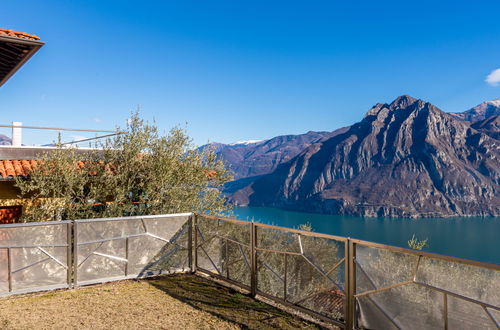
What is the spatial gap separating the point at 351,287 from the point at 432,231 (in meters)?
157

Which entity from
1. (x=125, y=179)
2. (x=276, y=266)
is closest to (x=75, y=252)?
(x=276, y=266)

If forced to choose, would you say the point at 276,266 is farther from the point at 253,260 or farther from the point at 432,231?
the point at 432,231

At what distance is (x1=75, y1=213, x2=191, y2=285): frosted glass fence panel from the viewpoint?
25.4 ft

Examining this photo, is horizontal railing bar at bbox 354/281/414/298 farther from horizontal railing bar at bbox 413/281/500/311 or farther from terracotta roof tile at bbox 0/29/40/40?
terracotta roof tile at bbox 0/29/40/40

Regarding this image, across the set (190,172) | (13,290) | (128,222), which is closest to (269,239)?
(128,222)

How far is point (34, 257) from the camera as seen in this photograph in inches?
281

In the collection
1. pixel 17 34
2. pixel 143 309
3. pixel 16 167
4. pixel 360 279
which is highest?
pixel 17 34

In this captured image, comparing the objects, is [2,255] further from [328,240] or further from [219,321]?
[328,240]

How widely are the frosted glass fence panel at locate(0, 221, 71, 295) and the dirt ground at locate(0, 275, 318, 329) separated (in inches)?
9.7

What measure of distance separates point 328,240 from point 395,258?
1.18 meters

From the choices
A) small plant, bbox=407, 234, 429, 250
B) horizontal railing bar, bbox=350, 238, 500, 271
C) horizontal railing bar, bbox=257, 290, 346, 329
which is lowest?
small plant, bbox=407, 234, 429, 250

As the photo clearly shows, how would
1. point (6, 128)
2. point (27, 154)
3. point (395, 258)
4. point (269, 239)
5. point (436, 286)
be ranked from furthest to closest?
point (27, 154) < point (6, 128) < point (269, 239) < point (395, 258) < point (436, 286)

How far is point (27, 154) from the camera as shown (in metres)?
14.1

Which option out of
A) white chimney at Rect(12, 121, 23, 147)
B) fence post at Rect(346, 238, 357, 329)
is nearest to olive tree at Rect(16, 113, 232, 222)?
white chimney at Rect(12, 121, 23, 147)
